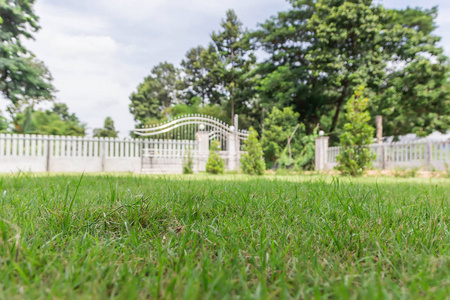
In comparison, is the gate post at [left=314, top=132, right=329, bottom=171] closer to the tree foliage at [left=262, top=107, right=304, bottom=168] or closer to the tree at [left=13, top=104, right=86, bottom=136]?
the tree foliage at [left=262, top=107, right=304, bottom=168]

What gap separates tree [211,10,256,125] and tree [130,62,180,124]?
726 centimetres

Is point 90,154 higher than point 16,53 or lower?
lower

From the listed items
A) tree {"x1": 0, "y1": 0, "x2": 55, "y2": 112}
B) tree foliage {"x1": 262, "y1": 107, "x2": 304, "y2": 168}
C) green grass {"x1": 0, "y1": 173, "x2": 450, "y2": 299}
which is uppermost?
tree {"x1": 0, "y1": 0, "x2": 55, "y2": 112}

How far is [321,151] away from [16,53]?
16225 mm

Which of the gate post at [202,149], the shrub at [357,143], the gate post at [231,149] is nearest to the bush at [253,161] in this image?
the shrub at [357,143]

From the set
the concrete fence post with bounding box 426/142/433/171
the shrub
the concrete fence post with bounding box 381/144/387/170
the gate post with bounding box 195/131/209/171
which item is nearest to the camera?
the shrub

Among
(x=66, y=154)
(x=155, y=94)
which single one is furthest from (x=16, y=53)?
(x=155, y=94)

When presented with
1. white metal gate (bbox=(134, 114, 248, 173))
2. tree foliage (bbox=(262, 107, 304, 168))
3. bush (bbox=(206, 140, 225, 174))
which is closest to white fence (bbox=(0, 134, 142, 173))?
white metal gate (bbox=(134, 114, 248, 173))

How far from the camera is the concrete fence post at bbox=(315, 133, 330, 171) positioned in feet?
40.0

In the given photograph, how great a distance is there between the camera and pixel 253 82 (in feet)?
66.5

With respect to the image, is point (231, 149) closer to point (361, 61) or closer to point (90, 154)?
point (90, 154)

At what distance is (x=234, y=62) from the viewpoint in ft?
70.5

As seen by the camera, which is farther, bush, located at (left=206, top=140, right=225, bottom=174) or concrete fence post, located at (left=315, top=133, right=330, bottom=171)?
concrete fence post, located at (left=315, top=133, right=330, bottom=171)

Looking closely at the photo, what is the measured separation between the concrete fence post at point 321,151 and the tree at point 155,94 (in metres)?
18.4
